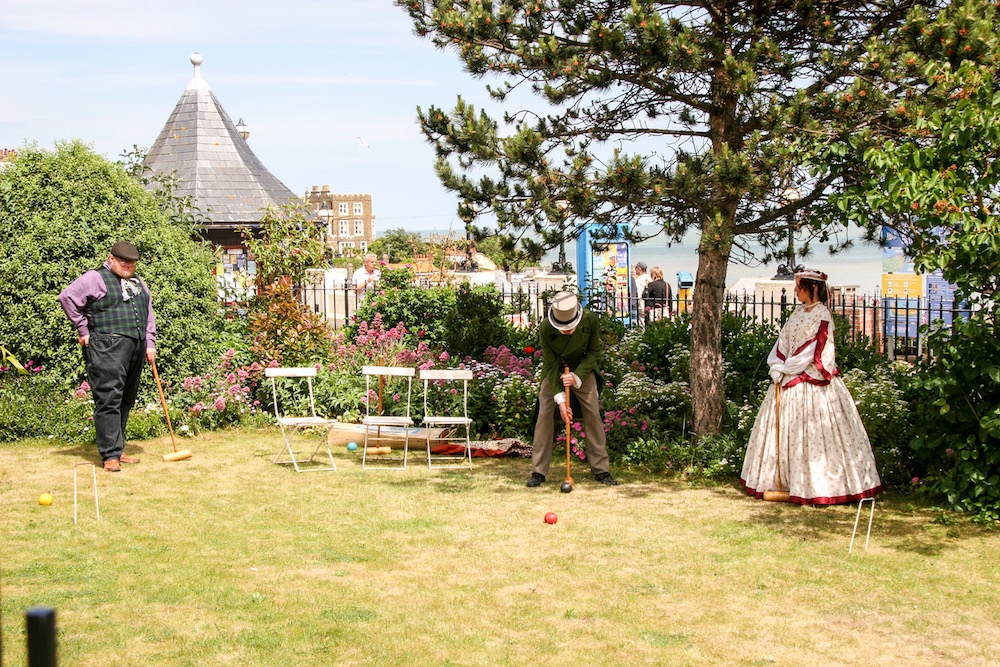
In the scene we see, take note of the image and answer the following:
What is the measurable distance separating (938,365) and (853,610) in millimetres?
2654

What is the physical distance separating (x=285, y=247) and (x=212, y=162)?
7.12m

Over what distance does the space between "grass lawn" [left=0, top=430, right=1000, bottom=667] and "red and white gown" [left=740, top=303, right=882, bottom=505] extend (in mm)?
234

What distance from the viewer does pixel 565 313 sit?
8133mm

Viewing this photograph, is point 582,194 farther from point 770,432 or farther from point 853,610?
point 853,610

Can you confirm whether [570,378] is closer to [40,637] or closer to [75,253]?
[75,253]

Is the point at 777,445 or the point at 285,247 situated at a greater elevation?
the point at 285,247

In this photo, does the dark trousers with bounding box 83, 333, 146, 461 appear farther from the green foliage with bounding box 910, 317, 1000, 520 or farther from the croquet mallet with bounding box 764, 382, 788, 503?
the green foliage with bounding box 910, 317, 1000, 520

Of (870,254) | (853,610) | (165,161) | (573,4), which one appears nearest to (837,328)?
(573,4)

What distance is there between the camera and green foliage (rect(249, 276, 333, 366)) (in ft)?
37.4

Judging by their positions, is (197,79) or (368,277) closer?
(368,277)

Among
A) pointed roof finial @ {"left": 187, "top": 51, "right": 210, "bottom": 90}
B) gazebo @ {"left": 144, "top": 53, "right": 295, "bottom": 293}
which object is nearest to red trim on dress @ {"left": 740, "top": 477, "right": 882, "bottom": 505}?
gazebo @ {"left": 144, "top": 53, "right": 295, "bottom": 293}

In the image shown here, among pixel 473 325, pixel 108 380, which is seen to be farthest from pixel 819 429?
pixel 108 380

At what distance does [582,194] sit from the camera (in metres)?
7.70

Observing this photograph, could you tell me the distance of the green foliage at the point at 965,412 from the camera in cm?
691
